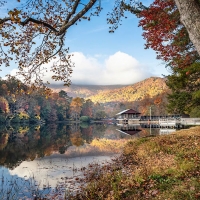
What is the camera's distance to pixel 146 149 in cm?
1284

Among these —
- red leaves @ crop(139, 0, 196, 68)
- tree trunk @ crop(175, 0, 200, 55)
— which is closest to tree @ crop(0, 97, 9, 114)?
red leaves @ crop(139, 0, 196, 68)

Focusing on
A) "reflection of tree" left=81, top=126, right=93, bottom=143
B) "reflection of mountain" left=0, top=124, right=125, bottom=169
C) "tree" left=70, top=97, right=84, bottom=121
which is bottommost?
"reflection of tree" left=81, top=126, right=93, bottom=143

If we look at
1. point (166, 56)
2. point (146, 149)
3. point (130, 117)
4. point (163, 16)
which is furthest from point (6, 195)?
point (130, 117)

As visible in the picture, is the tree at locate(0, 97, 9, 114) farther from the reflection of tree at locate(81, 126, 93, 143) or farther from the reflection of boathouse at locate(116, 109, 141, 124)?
the reflection of boathouse at locate(116, 109, 141, 124)

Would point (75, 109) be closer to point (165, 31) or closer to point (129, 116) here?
point (129, 116)

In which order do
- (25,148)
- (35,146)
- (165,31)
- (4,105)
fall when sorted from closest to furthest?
1. (165,31)
2. (25,148)
3. (35,146)
4. (4,105)

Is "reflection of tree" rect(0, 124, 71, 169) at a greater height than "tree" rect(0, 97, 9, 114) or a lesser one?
lesser

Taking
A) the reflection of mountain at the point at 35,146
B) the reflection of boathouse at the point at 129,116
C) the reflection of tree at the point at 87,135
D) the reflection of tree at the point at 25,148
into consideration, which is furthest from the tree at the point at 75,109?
the reflection of tree at the point at 25,148

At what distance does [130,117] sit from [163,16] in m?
65.9

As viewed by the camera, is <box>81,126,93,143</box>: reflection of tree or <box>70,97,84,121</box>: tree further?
<box>70,97,84,121</box>: tree

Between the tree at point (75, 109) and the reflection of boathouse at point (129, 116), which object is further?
the tree at point (75, 109)

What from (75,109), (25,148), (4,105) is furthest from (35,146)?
(75,109)

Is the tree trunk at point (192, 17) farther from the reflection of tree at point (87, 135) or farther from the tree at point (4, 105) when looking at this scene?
the tree at point (4, 105)

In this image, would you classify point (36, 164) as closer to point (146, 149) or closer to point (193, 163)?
point (146, 149)
